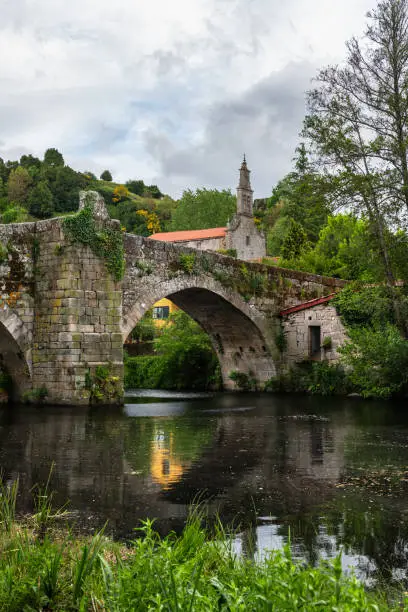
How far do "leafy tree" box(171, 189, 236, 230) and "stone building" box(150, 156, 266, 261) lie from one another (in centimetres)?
701

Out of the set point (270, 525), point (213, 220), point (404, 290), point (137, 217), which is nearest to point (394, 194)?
point (404, 290)

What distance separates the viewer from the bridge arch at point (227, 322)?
20.0 metres

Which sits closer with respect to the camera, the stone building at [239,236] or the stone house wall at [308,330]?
the stone house wall at [308,330]

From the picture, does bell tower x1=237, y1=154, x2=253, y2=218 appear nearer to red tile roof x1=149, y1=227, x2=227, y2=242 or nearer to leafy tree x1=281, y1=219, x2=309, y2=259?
red tile roof x1=149, y1=227, x2=227, y2=242

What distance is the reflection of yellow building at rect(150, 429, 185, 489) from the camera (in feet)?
24.9

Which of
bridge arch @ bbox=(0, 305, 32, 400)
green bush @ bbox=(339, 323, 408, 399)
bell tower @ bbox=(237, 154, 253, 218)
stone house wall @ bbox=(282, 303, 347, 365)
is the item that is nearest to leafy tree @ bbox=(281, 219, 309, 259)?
stone house wall @ bbox=(282, 303, 347, 365)

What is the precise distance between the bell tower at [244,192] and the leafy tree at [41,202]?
20.1m

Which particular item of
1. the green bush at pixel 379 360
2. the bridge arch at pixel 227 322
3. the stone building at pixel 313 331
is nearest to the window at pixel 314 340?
the stone building at pixel 313 331

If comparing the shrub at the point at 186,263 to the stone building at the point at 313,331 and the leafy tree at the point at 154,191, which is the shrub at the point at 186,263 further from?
the leafy tree at the point at 154,191

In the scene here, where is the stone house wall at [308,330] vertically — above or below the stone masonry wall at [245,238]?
below

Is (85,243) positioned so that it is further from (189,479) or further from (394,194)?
(189,479)

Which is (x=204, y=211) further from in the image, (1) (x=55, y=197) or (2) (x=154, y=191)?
(2) (x=154, y=191)

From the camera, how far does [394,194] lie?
17.6 m

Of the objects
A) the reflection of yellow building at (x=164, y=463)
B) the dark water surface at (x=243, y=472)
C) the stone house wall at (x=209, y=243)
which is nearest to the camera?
the dark water surface at (x=243, y=472)
